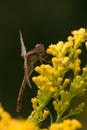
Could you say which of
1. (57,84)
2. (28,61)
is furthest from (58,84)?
(28,61)

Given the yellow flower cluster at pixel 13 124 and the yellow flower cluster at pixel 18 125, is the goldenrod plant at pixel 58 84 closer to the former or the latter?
the yellow flower cluster at pixel 18 125

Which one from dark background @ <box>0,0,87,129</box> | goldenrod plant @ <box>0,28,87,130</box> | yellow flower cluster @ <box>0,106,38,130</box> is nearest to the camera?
yellow flower cluster @ <box>0,106,38,130</box>

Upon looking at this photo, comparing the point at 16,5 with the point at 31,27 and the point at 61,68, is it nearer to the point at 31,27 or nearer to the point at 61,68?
the point at 31,27

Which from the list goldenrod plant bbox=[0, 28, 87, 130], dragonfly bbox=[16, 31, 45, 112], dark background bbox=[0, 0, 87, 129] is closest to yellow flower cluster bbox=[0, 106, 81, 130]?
goldenrod plant bbox=[0, 28, 87, 130]

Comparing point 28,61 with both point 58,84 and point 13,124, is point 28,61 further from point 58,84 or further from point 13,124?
point 13,124

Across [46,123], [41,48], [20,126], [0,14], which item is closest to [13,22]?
[0,14]

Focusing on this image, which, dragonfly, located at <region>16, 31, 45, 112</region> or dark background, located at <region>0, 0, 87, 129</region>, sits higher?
dark background, located at <region>0, 0, 87, 129</region>

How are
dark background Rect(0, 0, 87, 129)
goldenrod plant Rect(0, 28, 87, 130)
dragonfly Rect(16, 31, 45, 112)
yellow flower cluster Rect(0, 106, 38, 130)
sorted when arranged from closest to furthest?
yellow flower cluster Rect(0, 106, 38, 130) < goldenrod plant Rect(0, 28, 87, 130) < dragonfly Rect(16, 31, 45, 112) < dark background Rect(0, 0, 87, 129)

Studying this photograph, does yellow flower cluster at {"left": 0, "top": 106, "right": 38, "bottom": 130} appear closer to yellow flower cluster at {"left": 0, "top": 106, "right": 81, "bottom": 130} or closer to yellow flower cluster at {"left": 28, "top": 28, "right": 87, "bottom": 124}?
yellow flower cluster at {"left": 0, "top": 106, "right": 81, "bottom": 130}
